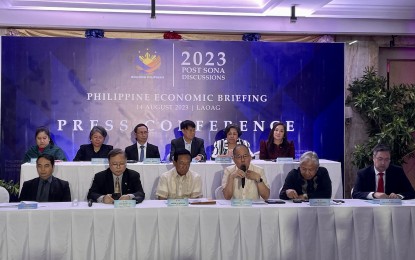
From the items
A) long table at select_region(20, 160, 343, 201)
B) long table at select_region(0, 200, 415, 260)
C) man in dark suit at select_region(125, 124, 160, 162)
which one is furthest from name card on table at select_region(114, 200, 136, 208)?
man in dark suit at select_region(125, 124, 160, 162)

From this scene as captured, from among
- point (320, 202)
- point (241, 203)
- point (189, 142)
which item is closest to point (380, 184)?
point (320, 202)

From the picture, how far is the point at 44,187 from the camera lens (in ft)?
16.4

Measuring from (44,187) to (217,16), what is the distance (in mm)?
4346

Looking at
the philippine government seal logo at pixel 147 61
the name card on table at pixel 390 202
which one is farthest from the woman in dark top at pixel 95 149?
the name card on table at pixel 390 202

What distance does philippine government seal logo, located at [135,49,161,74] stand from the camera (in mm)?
8016

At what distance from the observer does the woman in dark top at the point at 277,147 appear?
697cm

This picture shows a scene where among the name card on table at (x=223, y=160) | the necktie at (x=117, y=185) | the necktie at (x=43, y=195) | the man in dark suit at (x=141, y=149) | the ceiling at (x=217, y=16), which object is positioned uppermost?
the ceiling at (x=217, y=16)

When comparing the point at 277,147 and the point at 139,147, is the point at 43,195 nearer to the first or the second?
the point at 139,147

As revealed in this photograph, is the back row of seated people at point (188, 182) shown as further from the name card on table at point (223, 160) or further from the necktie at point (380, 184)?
the name card on table at point (223, 160)

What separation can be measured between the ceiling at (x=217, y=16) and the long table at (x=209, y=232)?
13.9 ft

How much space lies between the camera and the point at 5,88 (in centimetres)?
770

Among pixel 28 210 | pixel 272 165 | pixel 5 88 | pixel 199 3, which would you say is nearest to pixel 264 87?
pixel 199 3

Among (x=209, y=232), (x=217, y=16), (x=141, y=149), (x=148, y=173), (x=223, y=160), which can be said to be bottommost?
(x=209, y=232)

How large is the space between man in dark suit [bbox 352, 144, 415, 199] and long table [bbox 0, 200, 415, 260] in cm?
97
